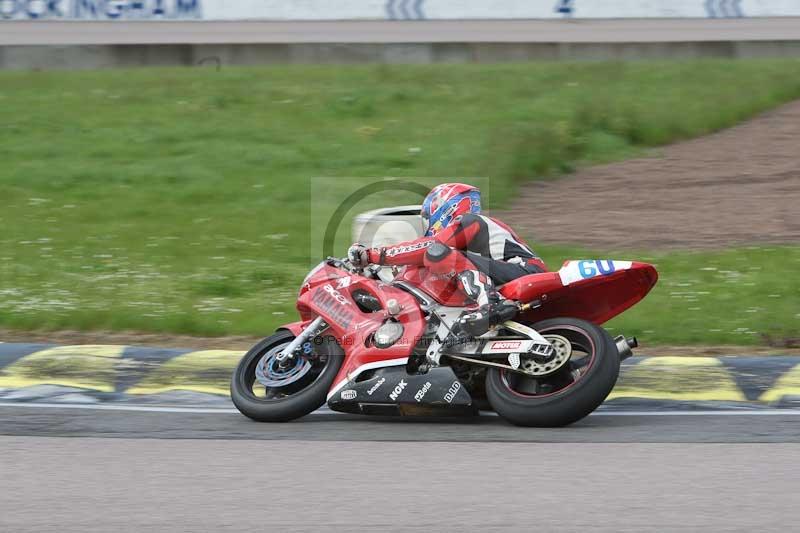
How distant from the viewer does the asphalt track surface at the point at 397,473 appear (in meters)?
5.37

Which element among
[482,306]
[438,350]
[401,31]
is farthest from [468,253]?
[401,31]

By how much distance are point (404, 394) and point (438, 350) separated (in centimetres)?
34

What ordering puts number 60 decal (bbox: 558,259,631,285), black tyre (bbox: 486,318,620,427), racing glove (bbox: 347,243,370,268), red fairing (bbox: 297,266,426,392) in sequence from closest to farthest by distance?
black tyre (bbox: 486,318,620,427) < number 60 decal (bbox: 558,259,631,285) < red fairing (bbox: 297,266,426,392) < racing glove (bbox: 347,243,370,268)

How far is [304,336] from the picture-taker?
7.70 meters

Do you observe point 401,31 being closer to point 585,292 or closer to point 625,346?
point 585,292

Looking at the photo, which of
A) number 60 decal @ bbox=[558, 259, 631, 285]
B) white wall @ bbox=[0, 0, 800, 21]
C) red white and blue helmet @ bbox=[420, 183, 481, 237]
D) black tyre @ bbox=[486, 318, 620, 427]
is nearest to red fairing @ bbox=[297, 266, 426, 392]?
red white and blue helmet @ bbox=[420, 183, 481, 237]

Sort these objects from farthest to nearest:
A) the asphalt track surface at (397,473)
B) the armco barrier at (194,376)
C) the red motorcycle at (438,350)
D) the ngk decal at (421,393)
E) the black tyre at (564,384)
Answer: the armco barrier at (194,376), the ngk decal at (421,393), the red motorcycle at (438,350), the black tyre at (564,384), the asphalt track surface at (397,473)

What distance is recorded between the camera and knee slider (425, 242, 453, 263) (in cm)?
738

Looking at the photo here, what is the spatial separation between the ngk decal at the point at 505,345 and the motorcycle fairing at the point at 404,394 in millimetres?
307

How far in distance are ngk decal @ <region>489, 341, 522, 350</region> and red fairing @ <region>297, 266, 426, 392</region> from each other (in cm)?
51

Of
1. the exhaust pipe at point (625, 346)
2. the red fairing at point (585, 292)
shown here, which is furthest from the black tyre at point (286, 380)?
the exhaust pipe at point (625, 346)

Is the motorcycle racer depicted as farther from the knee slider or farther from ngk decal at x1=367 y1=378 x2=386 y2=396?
ngk decal at x1=367 y1=378 x2=386 y2=396

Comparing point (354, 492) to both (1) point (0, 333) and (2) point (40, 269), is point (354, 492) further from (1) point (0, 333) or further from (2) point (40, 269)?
(2) point (40, 269)

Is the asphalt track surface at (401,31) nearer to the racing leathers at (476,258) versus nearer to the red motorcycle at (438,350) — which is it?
the racing leathers at (476,258)
